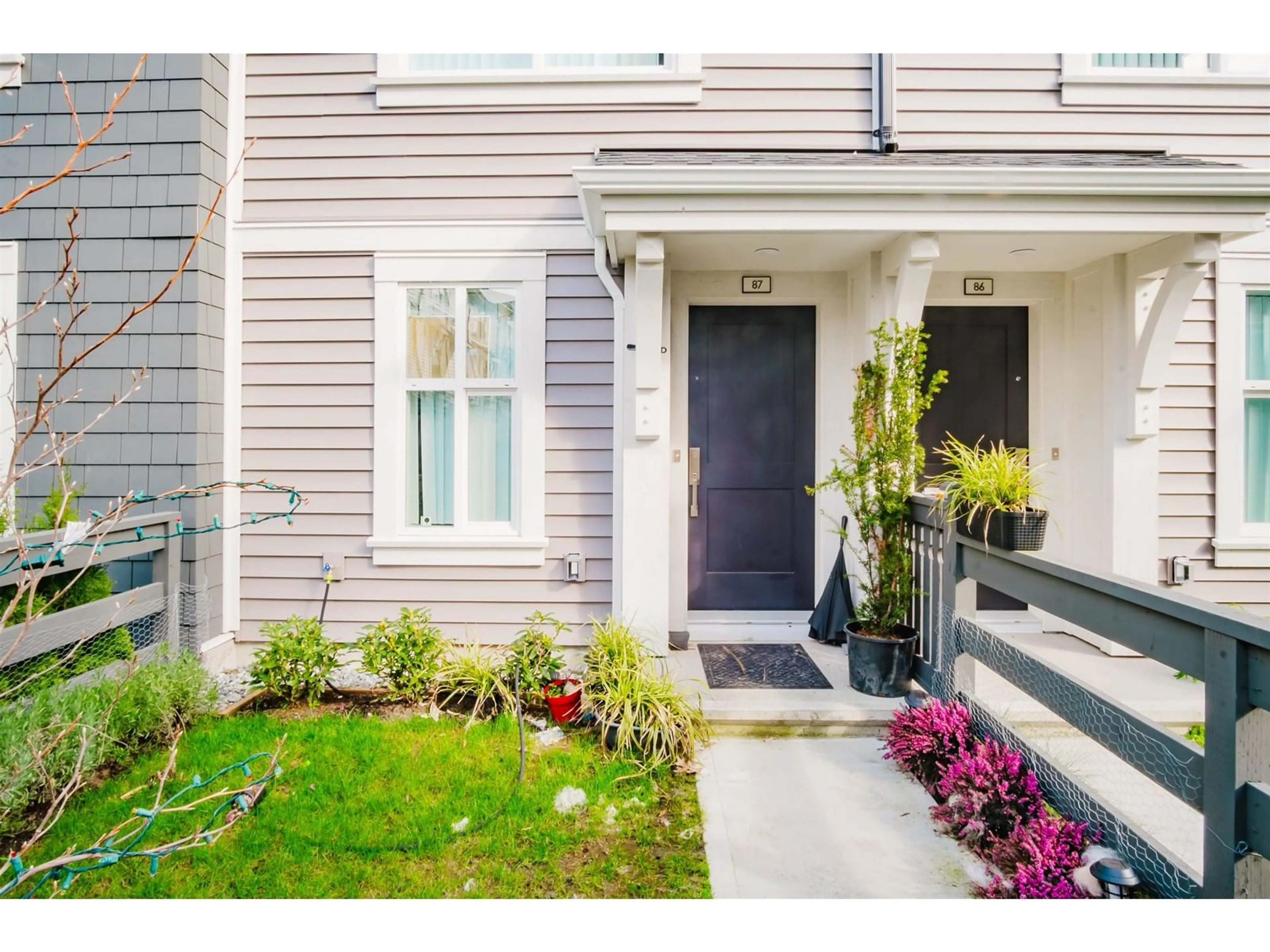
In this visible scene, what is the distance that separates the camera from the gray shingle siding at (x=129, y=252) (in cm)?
388

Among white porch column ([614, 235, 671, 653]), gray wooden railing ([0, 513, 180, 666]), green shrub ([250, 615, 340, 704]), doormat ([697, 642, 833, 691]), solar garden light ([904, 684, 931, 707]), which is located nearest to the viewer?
gray wooden railing ([0, 513, 180, 666])

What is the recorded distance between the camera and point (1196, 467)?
165 inches

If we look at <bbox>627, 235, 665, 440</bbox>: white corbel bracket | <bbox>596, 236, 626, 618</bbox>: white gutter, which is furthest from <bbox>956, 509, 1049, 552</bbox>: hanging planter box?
<bbox>596, 236, 626, 618</bbox>: white gutter

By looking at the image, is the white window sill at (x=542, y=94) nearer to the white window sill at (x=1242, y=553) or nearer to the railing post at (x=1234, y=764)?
the railing post at (x=1234, y=764)

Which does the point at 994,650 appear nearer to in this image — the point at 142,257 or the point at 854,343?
the point at 854,343

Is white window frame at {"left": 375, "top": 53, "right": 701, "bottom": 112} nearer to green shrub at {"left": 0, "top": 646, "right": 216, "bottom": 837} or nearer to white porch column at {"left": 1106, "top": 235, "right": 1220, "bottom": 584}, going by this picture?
white porch column at {"left": 1106, "top": 235, "right": 1220, "bottom": 584}

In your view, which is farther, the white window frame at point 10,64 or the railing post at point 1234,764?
the white window frame at point 10,64

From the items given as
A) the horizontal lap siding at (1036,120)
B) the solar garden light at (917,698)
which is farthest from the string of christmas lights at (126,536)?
the horizontal lap siding at (1036,120)

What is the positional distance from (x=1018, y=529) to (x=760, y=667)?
5.09 feet

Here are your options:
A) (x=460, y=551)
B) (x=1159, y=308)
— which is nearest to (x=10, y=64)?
(x=460, y=551)

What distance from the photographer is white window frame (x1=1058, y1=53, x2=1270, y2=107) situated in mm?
4141

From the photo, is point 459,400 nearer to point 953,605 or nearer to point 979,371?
point 953,605

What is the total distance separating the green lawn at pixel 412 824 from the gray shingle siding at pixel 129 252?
1.49m

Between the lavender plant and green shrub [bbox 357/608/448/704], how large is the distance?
2.05 metres
